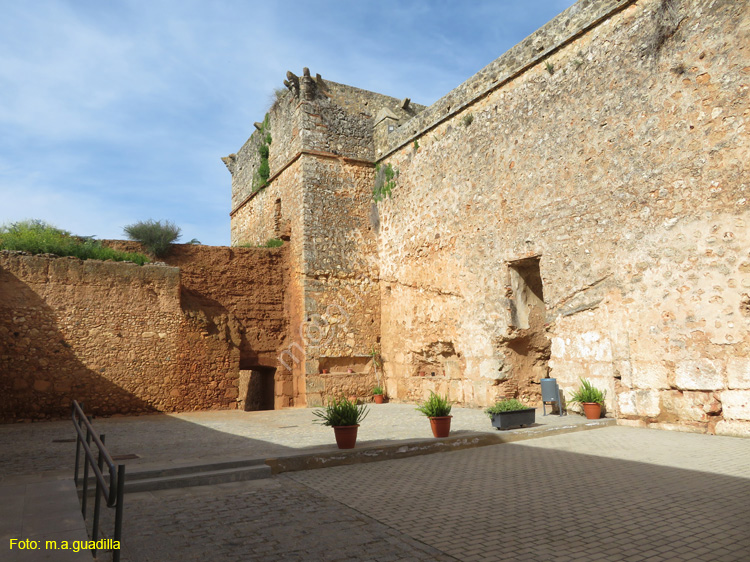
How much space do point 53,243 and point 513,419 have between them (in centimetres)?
1090

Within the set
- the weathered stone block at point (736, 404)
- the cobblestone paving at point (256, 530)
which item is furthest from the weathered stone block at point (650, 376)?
the cobblestone paving at point (256, 530)

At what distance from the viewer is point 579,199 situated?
9797 millimetres

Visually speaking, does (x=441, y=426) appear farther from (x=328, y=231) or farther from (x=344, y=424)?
(x=328, y=231)

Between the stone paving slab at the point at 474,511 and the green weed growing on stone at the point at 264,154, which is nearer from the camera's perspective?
the stone paving slab at the point at 474,511

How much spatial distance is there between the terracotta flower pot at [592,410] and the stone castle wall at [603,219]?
13.4 inches

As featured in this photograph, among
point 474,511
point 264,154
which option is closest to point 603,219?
point 474,511

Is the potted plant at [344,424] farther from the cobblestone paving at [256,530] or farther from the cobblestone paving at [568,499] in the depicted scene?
the cobblestone paving at [256,530]

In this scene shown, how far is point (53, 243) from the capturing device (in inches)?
483

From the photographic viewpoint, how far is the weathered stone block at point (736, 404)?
7.13 metres

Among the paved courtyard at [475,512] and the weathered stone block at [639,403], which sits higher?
the weathered stone block at [639,403]

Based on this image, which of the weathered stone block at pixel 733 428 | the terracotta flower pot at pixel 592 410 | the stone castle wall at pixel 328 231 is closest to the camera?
the weathered stone block at pixel 733 428

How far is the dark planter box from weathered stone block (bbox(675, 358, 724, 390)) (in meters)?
2.25

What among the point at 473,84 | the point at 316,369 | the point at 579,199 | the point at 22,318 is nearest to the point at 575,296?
the point at 579,199

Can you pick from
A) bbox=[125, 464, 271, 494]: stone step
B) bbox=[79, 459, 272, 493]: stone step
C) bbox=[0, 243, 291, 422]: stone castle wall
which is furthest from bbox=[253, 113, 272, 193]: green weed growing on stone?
bbox=[125, 464, 271, 494]: stone step
